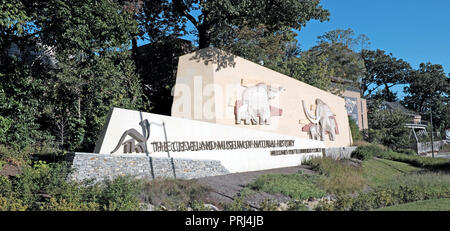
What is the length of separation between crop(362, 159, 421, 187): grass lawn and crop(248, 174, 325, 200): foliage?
4.78 m

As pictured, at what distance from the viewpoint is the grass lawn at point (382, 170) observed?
17.8 meters

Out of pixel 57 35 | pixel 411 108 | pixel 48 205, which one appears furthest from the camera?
pixel 411 108

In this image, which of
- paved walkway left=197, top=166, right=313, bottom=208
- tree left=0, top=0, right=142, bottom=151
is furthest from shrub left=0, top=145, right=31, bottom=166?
paved walkway left=197, top=166, right=313, bottom=208

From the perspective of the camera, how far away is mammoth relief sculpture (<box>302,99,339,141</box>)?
21656 mm

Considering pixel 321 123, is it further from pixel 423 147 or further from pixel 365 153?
pixel 423 147

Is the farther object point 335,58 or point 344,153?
point 335,58

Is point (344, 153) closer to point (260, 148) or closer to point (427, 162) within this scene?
point (427, 162)

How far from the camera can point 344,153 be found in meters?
23.8

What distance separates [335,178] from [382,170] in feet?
28.3

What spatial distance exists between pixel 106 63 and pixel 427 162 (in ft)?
79.5

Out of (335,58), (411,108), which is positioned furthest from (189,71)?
(411,108)

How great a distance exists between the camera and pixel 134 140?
10.9 m

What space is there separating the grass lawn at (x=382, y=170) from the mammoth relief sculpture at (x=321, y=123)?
309cm

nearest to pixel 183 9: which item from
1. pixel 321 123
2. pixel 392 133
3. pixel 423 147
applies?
pixel 321 123
